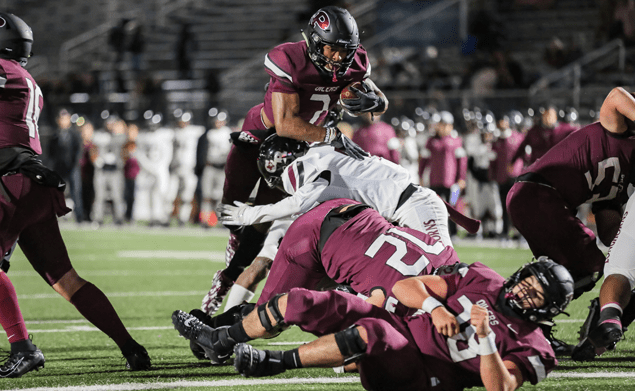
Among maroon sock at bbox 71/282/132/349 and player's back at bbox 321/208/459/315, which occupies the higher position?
player's back at bbox 321/208/459/315

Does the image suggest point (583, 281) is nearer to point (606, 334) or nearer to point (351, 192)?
point (606, 334)

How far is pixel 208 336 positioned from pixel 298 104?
5.60ft

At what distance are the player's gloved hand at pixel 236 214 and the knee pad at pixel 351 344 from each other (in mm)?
1205

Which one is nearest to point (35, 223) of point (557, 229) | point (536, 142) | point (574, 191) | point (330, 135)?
point (330, 135)

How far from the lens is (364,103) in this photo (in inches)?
205

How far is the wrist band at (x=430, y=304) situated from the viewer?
351cm

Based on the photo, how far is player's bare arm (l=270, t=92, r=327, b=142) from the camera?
16.4 feet

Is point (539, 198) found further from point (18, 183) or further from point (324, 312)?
point (18, 183)

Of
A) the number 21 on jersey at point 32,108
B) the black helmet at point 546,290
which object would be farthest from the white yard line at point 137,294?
the black helmet at point 546,290

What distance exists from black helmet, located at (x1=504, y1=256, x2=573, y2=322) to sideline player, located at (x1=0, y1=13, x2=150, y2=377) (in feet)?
6.52

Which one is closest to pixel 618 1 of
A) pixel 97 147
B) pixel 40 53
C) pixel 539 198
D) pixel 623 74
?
pixel 623 74

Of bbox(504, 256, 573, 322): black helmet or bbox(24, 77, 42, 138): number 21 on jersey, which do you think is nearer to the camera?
bbox(504, 256, 573, 322): black helmet

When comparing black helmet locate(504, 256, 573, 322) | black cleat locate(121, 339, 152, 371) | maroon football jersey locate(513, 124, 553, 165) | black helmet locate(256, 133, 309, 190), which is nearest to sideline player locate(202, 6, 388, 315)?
black helmet locate(256, 133, 309, 190)

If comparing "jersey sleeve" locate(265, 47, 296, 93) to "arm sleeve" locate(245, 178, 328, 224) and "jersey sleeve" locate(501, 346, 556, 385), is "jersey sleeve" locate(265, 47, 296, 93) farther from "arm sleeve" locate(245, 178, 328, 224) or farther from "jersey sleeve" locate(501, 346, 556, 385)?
"jersey sleeve" locate(501, 346, 556, 385)
